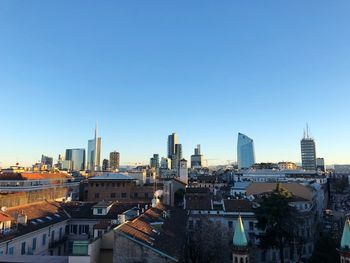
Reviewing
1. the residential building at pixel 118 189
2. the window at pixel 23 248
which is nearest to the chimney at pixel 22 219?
the window at pixel 23 248

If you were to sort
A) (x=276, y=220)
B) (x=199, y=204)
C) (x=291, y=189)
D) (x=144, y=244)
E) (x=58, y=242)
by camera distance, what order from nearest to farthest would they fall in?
(x=144, y=244) < (x=276, y=220) < (x=58, y=242) < (x=199, y=204) < (x=291, y=189)

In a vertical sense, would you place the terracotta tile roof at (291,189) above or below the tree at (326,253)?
above

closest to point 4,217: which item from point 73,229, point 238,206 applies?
point 73,229

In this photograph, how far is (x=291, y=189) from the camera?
230ft

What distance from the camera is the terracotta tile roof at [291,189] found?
68.7 meters

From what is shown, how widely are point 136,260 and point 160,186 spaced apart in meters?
58.0

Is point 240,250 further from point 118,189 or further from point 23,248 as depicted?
point 118,189

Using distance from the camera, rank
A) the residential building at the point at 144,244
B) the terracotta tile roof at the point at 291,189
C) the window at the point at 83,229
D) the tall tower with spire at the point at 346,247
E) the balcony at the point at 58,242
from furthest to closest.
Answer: the terracotta tile roof at the point at 291,189
the window at the point at 83,229
the balcony at the point at 58,242
the tall tower with spire at the point at 346,247
the residential building at the point at 144,244

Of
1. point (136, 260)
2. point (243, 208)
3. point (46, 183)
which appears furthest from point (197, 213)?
point (46, 183)

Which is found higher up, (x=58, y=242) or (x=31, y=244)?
(x=31, y=244)

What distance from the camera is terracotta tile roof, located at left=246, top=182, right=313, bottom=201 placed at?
2704 inches

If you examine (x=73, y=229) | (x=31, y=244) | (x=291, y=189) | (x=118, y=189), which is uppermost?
(x=291, y=189)

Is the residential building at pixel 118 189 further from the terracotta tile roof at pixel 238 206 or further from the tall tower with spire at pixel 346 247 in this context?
the tall tower with spire at pixel 346 247

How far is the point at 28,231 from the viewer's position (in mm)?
37031
